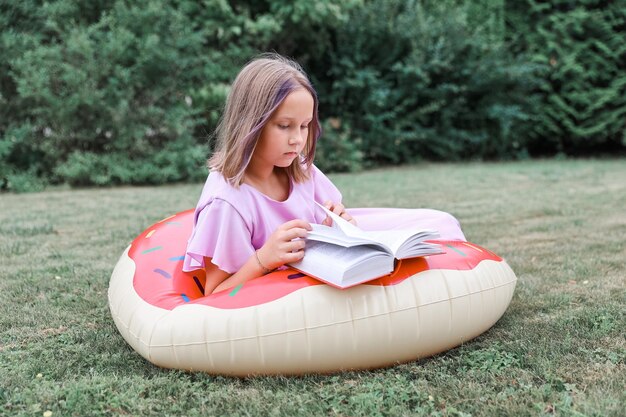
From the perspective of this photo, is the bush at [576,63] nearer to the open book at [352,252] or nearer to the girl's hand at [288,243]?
the open book at [352,252]

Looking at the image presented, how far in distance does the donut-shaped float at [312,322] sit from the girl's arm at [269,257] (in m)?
0.07

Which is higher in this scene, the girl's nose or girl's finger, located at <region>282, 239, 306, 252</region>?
the girl's nose

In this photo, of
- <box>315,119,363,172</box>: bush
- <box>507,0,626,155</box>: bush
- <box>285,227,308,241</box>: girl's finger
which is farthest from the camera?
<box>507,0,626,155</box>: bush

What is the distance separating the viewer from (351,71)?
1074 centimetres

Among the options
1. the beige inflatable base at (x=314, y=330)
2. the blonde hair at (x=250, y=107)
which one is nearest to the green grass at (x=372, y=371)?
the beige inflatable base at (x=314, y=330)

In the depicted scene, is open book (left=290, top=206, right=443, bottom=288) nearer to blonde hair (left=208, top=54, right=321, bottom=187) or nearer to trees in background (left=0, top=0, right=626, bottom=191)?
blonde hair (left=208, top=54, right=321, bottom=187)

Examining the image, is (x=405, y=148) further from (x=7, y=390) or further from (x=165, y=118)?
(x=7, y=390)

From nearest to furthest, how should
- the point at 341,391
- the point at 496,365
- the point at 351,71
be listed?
the point at 341,391 < the point at 496,365 < the point at 351,71

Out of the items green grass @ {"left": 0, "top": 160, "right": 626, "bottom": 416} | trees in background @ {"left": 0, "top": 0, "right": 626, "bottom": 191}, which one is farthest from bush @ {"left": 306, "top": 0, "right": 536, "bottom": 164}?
green grass @ {"left": 0, "top": 160, "right": 626, "bottom": 416}

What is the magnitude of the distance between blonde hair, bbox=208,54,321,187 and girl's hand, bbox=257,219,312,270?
0.30 meters

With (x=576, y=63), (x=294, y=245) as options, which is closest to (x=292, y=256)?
(x=294, y=245)

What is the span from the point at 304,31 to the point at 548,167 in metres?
4.41

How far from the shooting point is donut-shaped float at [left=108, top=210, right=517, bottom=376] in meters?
2.31

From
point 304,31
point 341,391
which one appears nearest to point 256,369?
point 341,391
